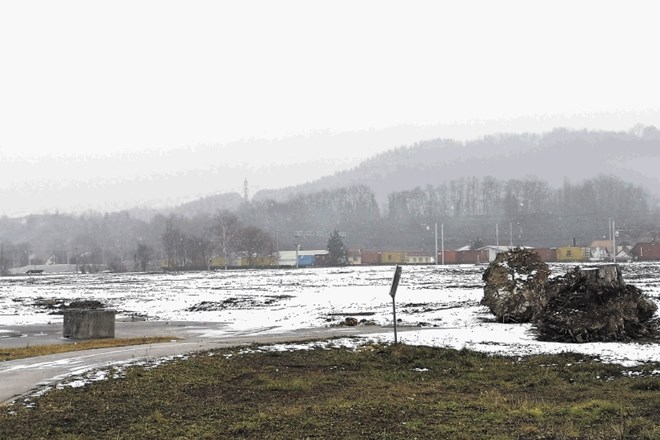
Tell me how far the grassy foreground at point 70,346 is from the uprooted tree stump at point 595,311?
11.5 meters

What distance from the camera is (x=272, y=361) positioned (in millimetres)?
16031

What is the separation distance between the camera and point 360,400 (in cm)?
1138

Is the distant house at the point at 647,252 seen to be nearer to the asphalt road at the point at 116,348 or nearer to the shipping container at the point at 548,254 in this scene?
the shipping container at the point at 548,254

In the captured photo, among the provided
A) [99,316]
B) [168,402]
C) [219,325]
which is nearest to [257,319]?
[219,325]

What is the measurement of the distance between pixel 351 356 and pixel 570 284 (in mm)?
7689

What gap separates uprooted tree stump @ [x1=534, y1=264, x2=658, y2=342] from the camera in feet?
60.8

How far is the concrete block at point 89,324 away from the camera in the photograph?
23.0 metres

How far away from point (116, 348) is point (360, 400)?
32.1 ft

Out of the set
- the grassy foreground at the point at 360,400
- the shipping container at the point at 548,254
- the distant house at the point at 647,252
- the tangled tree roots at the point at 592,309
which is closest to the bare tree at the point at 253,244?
→ the shipping container at the point at 548,254

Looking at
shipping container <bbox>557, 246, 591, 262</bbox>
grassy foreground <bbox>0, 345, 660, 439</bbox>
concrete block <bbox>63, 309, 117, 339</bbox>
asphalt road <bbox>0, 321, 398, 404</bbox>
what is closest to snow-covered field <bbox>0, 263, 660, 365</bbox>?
asphalt road <bbox>0, 321, 398, 404</bbox>

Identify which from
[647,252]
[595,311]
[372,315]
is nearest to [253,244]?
[647,252]

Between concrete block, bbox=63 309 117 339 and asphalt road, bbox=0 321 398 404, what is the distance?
0.46m

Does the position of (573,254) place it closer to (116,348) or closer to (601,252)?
(601,252)

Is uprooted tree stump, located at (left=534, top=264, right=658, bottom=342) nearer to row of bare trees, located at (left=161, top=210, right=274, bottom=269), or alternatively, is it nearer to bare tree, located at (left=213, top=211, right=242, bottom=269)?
bare tree, located at (left=213, top=211, right=242, bottom=269)
